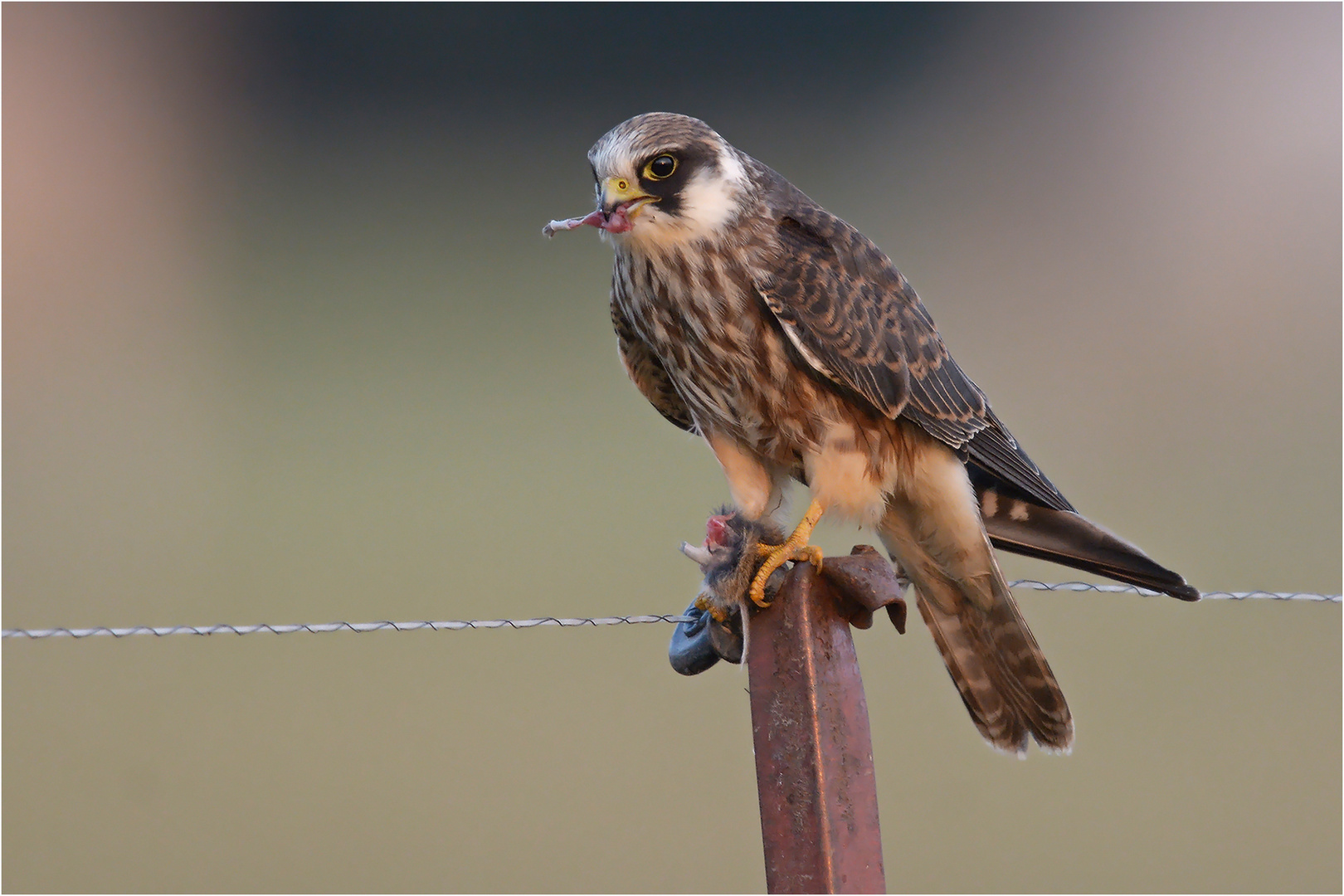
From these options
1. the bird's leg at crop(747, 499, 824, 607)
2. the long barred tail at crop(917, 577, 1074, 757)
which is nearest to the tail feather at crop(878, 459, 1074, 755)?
the long barred tail at crop(917, 577, 1074, 757)

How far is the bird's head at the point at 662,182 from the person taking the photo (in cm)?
148

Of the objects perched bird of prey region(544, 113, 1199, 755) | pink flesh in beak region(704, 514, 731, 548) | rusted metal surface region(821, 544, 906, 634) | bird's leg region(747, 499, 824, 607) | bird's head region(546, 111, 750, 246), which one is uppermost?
bird's head region(546, 111, 750, 246)

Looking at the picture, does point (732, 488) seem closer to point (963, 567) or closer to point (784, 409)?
point (784, 409)

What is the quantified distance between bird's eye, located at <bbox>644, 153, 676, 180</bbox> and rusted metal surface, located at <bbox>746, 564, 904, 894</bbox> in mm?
649

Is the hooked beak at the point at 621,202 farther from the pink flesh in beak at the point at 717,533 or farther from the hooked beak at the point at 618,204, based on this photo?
the pink flesh in beak at the point at 717,533

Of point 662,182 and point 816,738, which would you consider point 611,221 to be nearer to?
point 662,182

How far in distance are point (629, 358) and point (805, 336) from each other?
0.40 m

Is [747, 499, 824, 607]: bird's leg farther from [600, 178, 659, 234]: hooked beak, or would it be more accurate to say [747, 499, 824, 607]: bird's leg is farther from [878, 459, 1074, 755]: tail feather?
[600, 178, 659, 234]: hooked beak

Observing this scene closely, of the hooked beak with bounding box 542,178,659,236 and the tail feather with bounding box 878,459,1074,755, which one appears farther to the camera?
the tail feather with bounding box 878,459,1074,755

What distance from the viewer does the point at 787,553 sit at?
1.33 m

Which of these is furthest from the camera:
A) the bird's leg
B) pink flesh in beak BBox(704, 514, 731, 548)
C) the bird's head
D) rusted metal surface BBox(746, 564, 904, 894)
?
the bird's head

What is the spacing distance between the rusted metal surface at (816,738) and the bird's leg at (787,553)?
0.03 metres

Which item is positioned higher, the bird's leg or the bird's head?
the bird's head

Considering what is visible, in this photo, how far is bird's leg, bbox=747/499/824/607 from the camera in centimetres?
121
